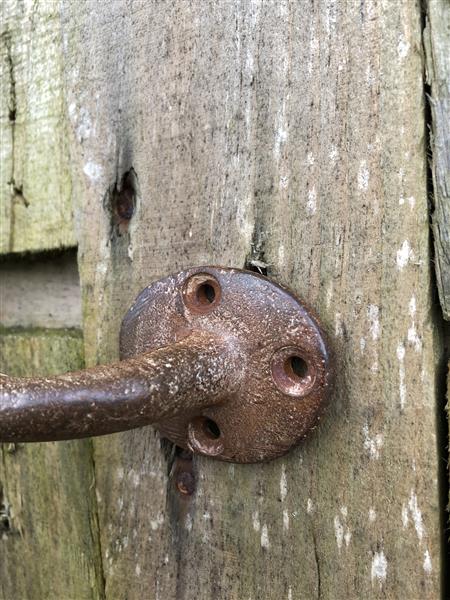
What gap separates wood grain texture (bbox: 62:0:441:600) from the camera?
0.50m

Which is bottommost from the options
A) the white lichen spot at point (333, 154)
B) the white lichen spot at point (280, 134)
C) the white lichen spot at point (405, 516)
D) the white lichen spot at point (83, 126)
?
the white lichen spot at point (405, 516)

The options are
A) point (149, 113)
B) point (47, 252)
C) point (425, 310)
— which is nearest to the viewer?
point (425, 310)

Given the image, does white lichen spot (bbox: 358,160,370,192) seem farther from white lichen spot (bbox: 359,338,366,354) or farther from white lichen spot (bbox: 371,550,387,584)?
white lichen spot (bbox: 371,550,387,584)

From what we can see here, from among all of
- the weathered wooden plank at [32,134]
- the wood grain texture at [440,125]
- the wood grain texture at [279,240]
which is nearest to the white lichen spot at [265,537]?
the wood grain texture at [279,240]

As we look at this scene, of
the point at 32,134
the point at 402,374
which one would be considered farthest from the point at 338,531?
the point at 32,134

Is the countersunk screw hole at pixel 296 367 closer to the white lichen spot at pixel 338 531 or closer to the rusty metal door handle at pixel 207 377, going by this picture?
the rusty metal door handle at pixel 207 377

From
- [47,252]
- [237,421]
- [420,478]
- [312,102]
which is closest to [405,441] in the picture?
[420,478]

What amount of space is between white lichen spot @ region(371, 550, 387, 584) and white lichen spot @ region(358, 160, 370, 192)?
282mm

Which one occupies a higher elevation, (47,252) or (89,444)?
(47,252)

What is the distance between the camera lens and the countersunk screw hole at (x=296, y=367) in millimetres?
550

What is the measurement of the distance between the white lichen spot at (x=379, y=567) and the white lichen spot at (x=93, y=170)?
433 millimetres

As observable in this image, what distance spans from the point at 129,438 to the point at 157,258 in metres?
0.18

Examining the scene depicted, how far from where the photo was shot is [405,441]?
19.9 inches

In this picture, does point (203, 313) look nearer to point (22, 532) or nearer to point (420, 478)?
point (420, 478)
